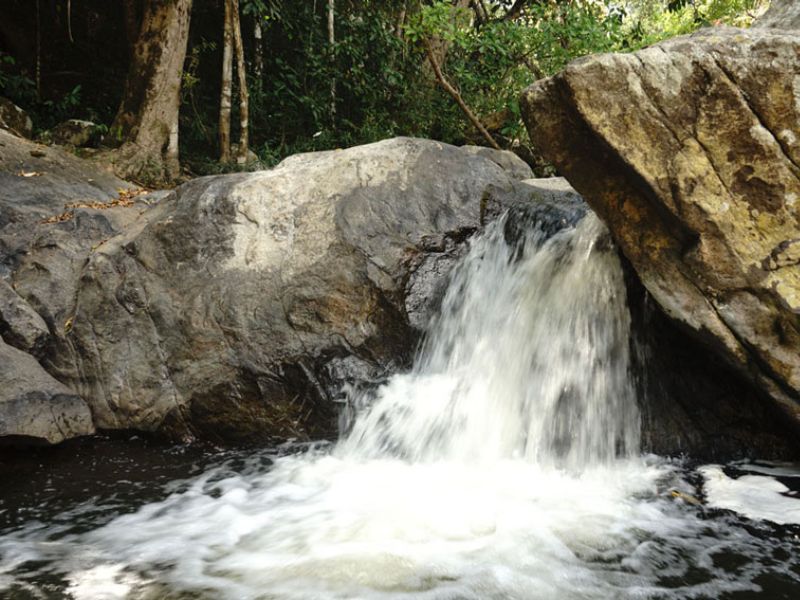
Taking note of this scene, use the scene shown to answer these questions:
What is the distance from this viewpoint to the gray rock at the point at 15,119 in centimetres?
860

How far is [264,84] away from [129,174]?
370 cm

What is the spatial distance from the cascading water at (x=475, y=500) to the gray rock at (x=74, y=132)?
632 cm

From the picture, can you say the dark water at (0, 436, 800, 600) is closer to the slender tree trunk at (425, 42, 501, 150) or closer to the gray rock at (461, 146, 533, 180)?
the gray rock at (461, 146, 533, 180)

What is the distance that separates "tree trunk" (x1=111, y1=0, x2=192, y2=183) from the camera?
834 centimetres

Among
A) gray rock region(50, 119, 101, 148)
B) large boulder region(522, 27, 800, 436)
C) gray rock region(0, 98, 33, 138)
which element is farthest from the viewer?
gray rock region(50, 119, 101, 148)

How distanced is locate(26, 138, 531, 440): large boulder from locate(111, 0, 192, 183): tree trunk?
321 cm

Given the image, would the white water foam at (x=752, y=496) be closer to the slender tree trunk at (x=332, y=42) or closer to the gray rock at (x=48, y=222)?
the gray rock at (x=48, y=222)

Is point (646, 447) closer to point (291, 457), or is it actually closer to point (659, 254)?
point (659, 254)

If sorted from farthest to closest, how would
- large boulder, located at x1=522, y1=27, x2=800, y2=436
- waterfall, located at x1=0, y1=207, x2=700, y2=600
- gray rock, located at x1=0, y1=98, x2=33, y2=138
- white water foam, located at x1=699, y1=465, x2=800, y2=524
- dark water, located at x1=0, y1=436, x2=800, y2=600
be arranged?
gray rock, located at x1=0, y1=98, x2=33, y2=138 → large boulder, located at x1=522, y1=27, x2=800, y2=436 → white water foam, located at x1=699, y1=465, x2=800, y2=524 → waterfall, located at x1=0, y1=207, x2=700, y2=600 → dark water, located at x1=0, y1=436, x2=800, y2=600

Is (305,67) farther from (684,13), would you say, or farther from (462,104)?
(684,13)

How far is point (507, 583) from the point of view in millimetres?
2746

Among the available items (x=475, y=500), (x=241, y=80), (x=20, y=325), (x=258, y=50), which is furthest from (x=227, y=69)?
(x=475, y=500)

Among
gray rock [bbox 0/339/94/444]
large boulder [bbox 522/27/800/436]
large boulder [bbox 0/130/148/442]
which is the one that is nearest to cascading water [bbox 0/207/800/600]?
large boulder [bbox 522/27/800/436]

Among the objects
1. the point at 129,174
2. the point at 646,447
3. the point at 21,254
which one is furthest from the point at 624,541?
the point at 129,174
